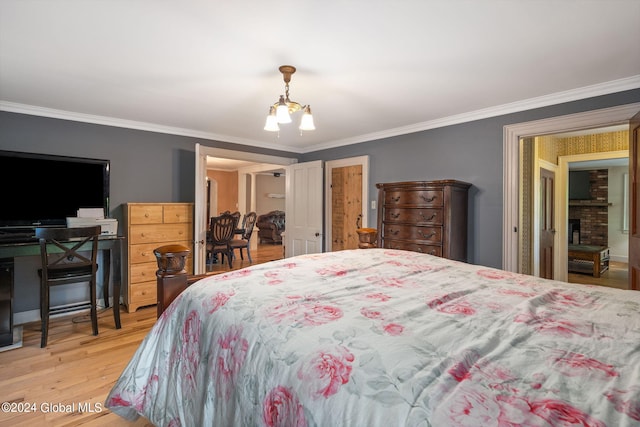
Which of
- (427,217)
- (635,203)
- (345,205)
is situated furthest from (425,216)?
(345,205)

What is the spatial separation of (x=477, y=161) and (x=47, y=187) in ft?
14.7

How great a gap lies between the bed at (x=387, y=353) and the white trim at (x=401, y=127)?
211 centimetres

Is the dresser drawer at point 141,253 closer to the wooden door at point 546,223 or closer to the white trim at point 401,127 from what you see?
the white trim at point 401,127

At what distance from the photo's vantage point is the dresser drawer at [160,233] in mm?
3502

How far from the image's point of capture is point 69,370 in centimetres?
234

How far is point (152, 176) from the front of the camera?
156 inches

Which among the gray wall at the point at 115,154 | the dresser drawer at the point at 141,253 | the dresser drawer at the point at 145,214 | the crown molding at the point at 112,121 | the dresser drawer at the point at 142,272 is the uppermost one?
the crown molding at the point at 112,121

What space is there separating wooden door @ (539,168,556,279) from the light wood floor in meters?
4.64

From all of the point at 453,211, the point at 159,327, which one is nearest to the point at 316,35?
the point at 159,327

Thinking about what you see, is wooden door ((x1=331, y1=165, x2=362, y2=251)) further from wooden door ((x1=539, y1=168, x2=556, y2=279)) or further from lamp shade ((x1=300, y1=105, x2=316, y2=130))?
wooden door ((x1=539, y1=168, x2=556, y2=279))

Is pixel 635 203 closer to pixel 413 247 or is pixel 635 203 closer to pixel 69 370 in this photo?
pixel 413 247

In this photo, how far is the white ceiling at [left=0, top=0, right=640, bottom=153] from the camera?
1647 millimetres

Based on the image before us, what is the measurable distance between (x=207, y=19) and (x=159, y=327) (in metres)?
1.58

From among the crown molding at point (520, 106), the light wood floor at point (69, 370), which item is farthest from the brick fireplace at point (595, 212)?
the light wood floor at point (69, 370)
